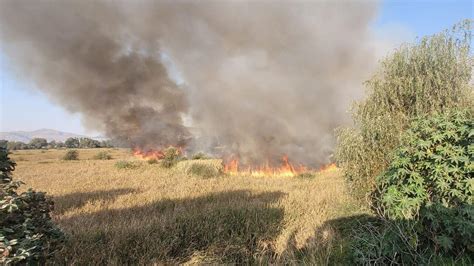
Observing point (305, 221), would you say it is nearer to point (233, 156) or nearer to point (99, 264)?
point (99, 264)

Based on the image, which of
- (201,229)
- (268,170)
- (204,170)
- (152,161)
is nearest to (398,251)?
(201,229)

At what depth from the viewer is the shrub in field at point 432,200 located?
5113mm

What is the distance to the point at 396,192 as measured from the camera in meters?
5.87

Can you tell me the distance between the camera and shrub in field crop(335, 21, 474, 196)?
29.1ft

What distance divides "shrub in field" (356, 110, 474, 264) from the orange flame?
15.4 meters

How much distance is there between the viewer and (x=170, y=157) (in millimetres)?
25766

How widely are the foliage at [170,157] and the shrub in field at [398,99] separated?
17.5 meters

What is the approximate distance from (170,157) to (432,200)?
21.9 meters

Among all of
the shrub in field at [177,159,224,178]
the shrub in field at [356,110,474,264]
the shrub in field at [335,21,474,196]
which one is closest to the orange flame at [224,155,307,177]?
the shrub in field at [177,159,224,178]

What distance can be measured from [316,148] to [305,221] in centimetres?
1772

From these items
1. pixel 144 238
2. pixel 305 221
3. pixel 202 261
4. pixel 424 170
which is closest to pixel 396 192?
pixel 424 170

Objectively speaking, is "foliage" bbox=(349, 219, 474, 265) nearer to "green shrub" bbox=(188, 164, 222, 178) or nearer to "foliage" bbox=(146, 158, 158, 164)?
"green shrub" bbox=(188, 164, 222, 178)

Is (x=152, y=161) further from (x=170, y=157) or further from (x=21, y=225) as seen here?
(x=21, y=225)

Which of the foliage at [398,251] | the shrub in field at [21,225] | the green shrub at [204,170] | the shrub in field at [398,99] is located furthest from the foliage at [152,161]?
the foliage at [398,251]
